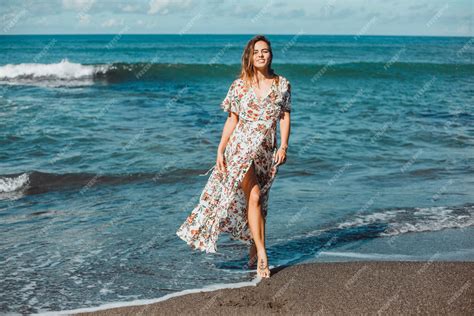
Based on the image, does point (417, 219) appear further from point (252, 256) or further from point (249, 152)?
point (249, 152)

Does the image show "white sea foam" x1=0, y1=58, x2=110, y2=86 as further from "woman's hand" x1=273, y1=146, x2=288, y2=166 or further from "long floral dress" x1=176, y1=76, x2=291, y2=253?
"woman's hand" x1=273, y1=146, x2=288, y2=166

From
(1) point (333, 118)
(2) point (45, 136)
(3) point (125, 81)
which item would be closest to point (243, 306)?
(2) point (45, 136)

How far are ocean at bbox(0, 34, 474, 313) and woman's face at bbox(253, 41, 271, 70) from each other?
1794 millimetres

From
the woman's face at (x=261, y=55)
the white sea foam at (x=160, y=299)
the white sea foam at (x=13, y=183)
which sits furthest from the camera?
the white sea foam at (x=13, y=183)

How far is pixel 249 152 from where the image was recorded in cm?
470

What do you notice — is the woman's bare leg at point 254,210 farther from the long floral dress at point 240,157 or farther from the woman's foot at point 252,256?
the woman's foot at point 252,256

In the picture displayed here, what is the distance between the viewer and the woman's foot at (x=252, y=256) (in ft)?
16.4

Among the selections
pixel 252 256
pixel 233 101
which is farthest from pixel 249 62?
pixel 252 256

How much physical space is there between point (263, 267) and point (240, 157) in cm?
94

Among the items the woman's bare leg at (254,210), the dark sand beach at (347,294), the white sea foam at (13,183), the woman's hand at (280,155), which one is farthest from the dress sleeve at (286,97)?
the white sea foam at (13,183)

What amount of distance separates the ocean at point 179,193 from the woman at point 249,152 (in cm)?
39

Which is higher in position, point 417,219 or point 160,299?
point 160,299

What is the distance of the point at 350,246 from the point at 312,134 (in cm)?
628

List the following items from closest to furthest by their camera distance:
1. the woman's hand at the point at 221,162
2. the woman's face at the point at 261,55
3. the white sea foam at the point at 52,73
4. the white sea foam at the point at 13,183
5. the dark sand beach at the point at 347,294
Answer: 1. the dark sand beach at the point at 347,294
2. the woman's face at the point at 261,55
3. the woman's hand at the point at 221,162
4. the white sea foam at the point at 13,183
5. the white sea foam at the point at 52,73
